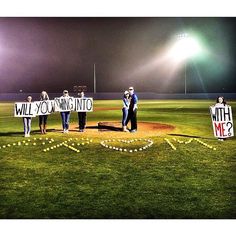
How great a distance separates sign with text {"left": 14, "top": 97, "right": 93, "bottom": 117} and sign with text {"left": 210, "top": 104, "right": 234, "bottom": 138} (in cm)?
481

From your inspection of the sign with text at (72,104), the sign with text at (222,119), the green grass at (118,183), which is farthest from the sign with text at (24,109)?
the sign with text at (222,119)

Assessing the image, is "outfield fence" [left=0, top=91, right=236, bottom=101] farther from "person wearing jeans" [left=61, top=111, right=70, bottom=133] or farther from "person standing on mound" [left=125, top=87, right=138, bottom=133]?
"person wearing jeans" [left=61, top=111, right=70, bottom=133]

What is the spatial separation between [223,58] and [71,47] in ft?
62.0

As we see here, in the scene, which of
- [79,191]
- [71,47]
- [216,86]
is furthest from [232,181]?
[71,47]

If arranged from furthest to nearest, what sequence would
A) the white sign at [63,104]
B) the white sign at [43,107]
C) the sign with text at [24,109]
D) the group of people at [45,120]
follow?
the white sign at [63,104] < the group of people at [45,120] < the white sign at [43,107] < the sign with text at [24,109]

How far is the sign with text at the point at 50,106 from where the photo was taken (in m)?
11.1

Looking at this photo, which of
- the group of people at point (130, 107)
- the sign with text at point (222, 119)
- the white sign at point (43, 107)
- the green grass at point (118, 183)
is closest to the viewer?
the green grass at point (118, 183)

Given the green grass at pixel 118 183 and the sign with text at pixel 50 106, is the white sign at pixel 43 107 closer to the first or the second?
the sign with text at pixel 50 106

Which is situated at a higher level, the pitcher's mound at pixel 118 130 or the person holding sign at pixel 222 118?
the person holding sign at pixel 222 118

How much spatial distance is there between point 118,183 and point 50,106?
19.9 feet

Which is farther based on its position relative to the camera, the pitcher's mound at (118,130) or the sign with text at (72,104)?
the pitcher's mound at (118,130)

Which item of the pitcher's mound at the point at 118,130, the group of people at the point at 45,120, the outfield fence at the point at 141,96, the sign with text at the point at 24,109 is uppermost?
the outfield fence at the point at 141,96

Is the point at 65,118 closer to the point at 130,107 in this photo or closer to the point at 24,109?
the point at 24,109

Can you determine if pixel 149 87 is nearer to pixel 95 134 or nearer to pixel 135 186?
pixel 95 134
